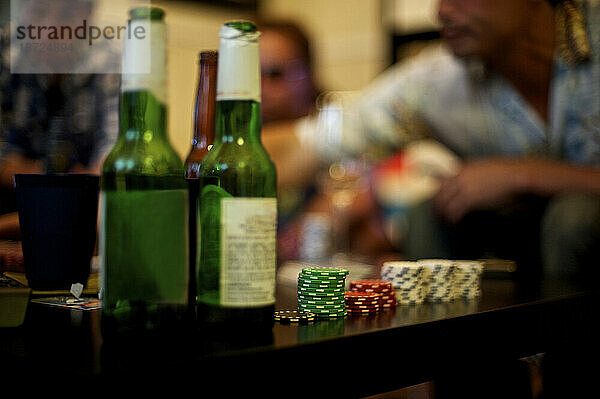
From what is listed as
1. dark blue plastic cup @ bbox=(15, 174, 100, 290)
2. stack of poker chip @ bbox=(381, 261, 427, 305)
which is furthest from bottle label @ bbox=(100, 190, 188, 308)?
stack of poker chip @ bbox=(381, 261, 427, 305)

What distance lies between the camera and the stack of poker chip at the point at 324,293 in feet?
2.75

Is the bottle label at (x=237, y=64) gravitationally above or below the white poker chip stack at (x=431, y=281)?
above

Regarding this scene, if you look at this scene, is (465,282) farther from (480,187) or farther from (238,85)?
(480,187)

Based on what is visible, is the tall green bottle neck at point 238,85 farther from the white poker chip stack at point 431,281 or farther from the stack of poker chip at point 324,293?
the white poker chip stack at point 431,281

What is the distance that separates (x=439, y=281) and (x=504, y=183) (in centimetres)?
84

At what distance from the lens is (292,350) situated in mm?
665

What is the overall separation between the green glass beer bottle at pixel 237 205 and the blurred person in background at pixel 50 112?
34cm

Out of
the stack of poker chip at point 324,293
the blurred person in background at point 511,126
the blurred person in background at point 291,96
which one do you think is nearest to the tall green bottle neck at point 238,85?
the stack of poker chip at point 324,293

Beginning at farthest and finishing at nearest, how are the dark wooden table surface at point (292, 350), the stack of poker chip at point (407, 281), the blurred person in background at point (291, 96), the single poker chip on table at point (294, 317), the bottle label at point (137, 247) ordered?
the blurred person in background at point (291, 96) < the stack of poker chip at point (407, 281) < the single poker chip on table at point (294, 317) < the bottle label at point (137, 247) < the dark wooden table surface at point (292, 350)

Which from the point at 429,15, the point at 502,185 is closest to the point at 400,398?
the point at 502,185

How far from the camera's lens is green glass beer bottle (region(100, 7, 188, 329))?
68 centimetres

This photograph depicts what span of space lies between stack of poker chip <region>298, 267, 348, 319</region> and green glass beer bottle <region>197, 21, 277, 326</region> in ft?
0.38

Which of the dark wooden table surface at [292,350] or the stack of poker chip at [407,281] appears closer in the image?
the dark wooden table surface at [292,350]

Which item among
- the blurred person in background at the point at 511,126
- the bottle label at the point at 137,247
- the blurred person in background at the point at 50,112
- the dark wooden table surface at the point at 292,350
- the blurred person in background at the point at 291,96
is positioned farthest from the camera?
the blurred person in background at the point at 291,96
